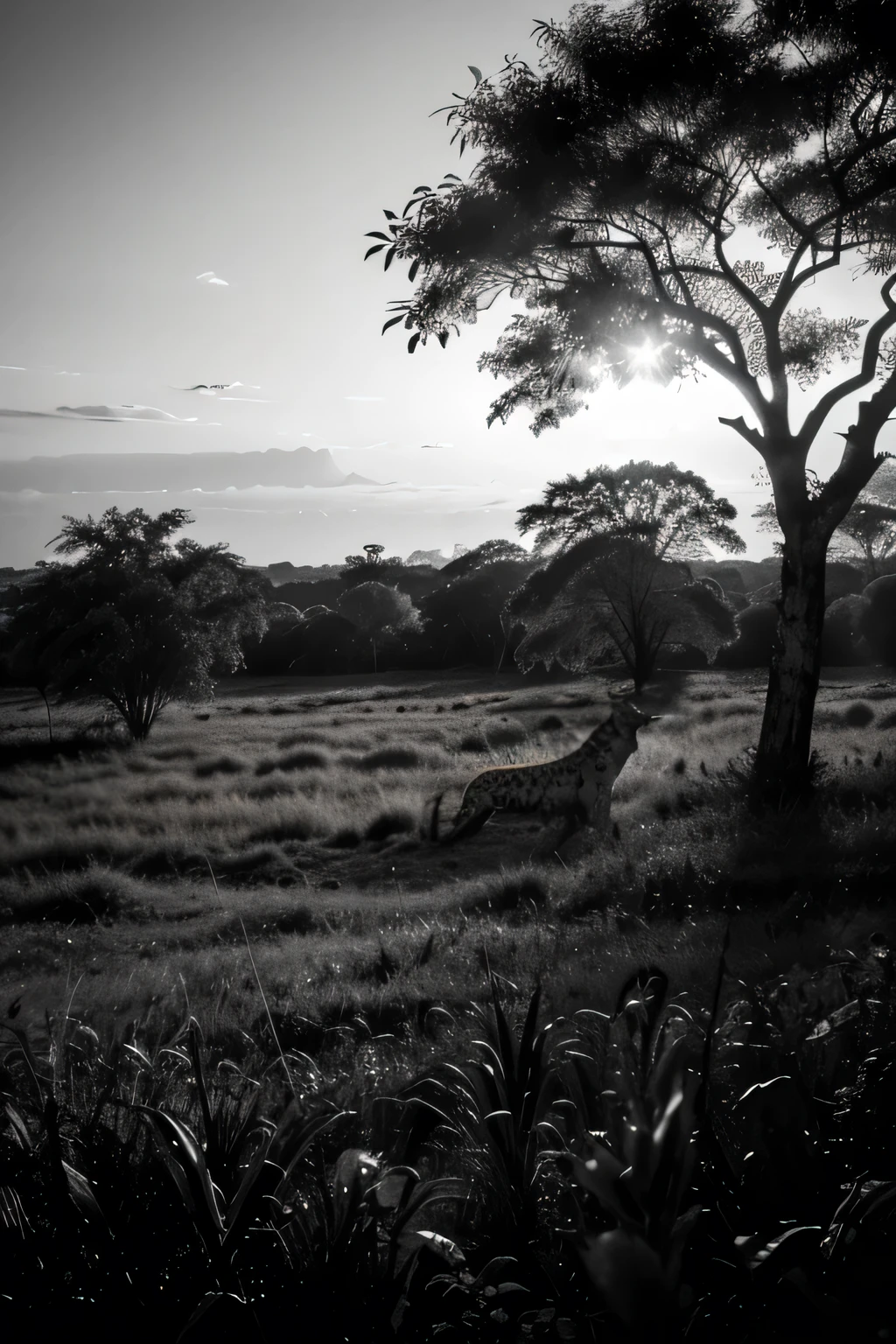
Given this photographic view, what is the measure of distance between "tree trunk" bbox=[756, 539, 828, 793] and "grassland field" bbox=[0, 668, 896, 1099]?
0.43 meters

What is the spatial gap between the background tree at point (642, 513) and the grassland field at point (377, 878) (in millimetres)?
4504

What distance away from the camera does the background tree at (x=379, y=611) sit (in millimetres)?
21859

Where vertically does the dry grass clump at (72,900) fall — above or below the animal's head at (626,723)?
below

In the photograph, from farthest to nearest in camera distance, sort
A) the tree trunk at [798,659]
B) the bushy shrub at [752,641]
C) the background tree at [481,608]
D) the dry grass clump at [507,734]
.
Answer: the bushy shrub at [752,641] < the background tree at [481,608] < the dry grass clump at [507,734] < the tree trunk at [798,659]

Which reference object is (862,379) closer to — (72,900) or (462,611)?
(72,900)

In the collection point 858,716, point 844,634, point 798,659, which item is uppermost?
point 844,634

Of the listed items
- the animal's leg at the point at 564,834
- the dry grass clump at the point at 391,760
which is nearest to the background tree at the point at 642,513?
the dry grass clump at the point at 391,760


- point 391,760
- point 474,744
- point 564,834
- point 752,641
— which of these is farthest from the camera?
point 752,641

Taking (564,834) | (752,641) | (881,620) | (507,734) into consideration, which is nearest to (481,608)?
(752,641)

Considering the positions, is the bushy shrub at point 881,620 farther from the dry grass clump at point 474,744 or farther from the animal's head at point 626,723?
the animal's head at point 626,723

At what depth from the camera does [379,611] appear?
81.0 ft

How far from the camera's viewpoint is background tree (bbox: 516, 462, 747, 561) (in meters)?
17.2

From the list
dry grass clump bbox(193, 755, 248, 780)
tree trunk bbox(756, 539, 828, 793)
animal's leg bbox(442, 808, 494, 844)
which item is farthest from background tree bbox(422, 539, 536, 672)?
tree trunk bbox(756, 539, 828, 793)

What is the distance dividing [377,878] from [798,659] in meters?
4.39
